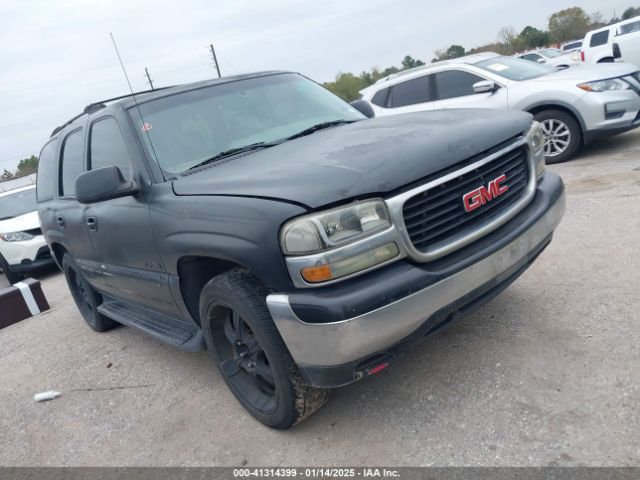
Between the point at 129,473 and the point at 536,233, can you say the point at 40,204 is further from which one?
the point at 536,233

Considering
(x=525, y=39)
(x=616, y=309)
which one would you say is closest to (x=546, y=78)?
(x=616, y=309)

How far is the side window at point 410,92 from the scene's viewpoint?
8.07 metres

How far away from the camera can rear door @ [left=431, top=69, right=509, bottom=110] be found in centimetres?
735

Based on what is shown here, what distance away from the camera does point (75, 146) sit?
4.19m

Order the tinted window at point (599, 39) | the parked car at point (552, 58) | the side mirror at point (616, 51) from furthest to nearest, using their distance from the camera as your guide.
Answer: the tinted window at point (599, 39) → the parked car at point (552, 58) → the side mirror at point (616, 51)

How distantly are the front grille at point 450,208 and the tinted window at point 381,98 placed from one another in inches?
244

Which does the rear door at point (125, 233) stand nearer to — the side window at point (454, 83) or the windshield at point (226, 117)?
the windshield at point (226, 117)

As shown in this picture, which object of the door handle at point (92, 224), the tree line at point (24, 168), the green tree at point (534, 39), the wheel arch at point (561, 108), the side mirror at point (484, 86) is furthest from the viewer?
the green tree at point (534, 39)

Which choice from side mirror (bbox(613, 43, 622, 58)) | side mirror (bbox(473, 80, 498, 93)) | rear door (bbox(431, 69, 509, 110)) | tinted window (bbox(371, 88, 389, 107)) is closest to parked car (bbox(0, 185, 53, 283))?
tinted window (bbox(371, 88, 389, 107))

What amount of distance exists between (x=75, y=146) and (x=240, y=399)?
106 inches

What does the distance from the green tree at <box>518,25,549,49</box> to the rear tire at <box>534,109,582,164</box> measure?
58.1 metres

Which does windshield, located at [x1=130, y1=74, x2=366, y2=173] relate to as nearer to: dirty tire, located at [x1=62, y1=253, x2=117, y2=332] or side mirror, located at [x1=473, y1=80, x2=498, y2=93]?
dirty tire, located at [x1=62, y1=253, x2=117, y2=332]

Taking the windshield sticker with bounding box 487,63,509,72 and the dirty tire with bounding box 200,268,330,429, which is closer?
the dirty tire with bounding box 200,268,330,429

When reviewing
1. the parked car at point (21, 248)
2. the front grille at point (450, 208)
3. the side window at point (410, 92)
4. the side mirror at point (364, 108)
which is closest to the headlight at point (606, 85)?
the side window at point (410, 92)
